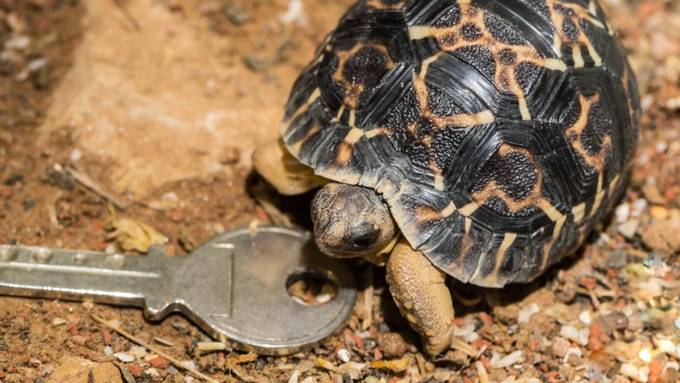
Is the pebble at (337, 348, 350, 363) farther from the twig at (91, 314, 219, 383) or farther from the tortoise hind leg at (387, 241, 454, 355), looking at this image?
the twig at (91, 314, 219, 383)

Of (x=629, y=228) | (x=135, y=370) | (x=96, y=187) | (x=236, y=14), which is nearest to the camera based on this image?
(x=135, y=370)

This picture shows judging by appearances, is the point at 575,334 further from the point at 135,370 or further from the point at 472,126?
the point at 135,370

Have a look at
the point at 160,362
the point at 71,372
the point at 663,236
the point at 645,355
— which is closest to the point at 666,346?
the point at 645,355

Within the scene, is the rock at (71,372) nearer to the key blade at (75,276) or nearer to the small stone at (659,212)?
the key blade at (75,276)

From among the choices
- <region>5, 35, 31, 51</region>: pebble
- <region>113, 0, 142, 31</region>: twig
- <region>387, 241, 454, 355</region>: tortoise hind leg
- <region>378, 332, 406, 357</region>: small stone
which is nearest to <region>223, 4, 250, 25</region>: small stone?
<region>113, 0, 142, 31</region>: twig

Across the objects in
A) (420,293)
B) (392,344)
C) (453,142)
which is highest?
(453,142)

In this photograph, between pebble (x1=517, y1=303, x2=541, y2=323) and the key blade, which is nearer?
the key blade
